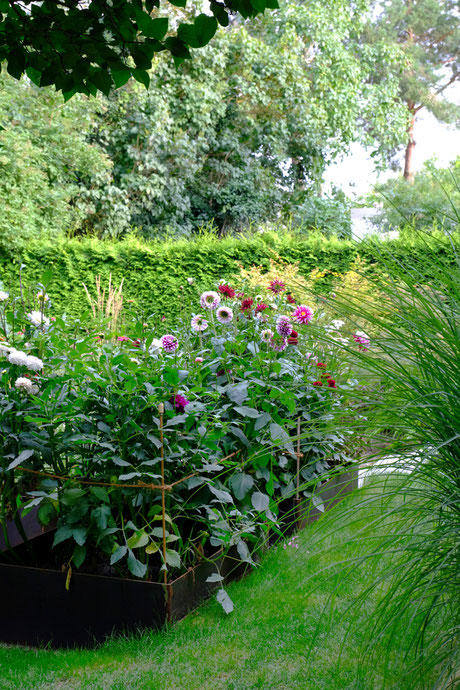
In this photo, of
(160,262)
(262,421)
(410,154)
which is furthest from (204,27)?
(410,154)

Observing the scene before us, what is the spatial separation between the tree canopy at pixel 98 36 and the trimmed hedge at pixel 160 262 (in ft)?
21.6

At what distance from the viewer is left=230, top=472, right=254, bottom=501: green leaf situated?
2.50 meters

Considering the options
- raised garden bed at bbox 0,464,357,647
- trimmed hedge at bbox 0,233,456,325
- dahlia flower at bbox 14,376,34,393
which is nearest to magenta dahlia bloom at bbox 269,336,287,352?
raised garden bed at bbox 0,464,357,647

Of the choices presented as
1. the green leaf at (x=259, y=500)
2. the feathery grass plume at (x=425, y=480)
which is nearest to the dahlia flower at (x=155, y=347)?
the green leaf at (x=259, y=500)

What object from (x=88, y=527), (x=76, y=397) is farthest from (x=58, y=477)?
(x=76, y=397)

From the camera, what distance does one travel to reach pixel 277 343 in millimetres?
2996

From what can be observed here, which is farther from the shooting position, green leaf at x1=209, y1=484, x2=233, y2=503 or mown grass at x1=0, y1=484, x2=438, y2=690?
green leaf at x1=209, y1=484, x2=233, y2=503

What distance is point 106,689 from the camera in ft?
6.19

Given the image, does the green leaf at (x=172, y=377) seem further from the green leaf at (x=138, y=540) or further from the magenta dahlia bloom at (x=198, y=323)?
the magenta dahlia bloom at (x=198, y=323)

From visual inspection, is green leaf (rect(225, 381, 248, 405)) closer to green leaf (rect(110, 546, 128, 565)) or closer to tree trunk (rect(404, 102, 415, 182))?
green leaf (rect(110, 546, 128, 565))

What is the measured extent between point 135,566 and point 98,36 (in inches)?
62.7

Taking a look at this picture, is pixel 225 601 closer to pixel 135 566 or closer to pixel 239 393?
pixel 135 566

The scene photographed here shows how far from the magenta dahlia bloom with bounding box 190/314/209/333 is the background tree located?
1883cm

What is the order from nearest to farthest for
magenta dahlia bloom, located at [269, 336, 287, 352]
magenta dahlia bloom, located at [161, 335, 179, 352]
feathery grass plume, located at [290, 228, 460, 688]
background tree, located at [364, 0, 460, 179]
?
feathery grass plume, located at [290, 228, 460, 688], magenta dahlia bloom, located at [161, 335, 179, 352], magenta dahlia bloom, located at [269, 336, 287, 352], background tree, located at [364, 0, 460, 179]
